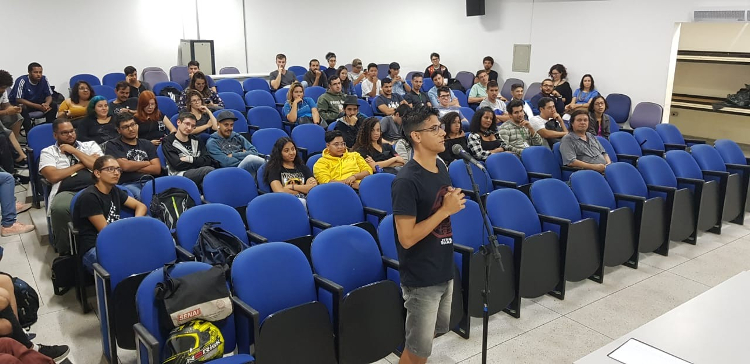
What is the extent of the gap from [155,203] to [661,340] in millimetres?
3241

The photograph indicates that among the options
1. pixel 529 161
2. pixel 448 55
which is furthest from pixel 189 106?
pixel 448 55

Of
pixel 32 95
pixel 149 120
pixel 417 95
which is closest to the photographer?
pixel 149 120

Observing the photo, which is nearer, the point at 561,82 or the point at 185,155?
the point at 185,155

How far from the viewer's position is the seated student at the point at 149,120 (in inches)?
231

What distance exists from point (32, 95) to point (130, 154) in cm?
406

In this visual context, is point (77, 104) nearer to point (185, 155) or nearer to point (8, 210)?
point (8, 210)

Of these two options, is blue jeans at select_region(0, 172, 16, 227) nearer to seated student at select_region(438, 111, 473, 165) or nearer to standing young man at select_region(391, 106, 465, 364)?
seated student at select_region(438, 111, 473, 165)

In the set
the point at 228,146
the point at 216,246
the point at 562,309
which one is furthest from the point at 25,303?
the point at 562,309

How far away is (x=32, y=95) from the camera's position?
307 inches

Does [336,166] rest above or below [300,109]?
below

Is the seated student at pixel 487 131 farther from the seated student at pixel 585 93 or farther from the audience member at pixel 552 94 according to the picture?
the seated student at pixel 585 93

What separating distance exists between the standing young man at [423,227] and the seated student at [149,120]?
4.11 meters

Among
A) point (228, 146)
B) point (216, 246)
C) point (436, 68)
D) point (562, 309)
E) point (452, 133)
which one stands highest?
point (436, 68)

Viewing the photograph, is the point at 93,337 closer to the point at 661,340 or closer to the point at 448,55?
the point at 661,340
